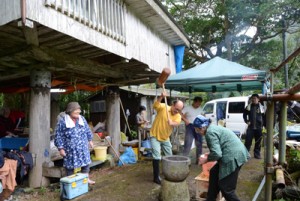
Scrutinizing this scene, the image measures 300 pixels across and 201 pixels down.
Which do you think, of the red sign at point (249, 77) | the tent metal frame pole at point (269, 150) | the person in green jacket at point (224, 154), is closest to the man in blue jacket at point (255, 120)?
the red sign at point (249, 77)

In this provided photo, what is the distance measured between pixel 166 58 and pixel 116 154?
3853mm

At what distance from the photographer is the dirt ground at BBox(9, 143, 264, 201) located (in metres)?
4.95

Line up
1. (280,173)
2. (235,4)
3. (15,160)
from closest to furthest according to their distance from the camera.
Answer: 1. (280,173)
2. (15,160)
3. (235,4)

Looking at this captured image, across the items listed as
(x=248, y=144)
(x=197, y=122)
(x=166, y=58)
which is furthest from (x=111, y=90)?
(x=197, y=122)

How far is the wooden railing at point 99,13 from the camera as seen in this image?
12.7ft

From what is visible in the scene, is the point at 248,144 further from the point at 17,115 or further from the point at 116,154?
the point at 17,115

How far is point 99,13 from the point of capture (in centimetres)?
473

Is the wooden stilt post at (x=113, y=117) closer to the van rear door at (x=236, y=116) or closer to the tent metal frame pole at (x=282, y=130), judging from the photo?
the tent metal frame pole at (x=282, y=130)

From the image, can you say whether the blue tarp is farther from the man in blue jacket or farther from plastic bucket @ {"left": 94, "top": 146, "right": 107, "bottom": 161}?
plastic bucket @ {"left": 94, "top": 146, "right": 107, "bottom": 161}

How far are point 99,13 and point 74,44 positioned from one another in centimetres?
77

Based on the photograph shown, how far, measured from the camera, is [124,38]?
555cm

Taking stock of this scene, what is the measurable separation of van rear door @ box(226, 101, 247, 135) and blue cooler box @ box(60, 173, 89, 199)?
363 inches

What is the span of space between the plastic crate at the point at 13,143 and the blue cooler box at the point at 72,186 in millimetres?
2514

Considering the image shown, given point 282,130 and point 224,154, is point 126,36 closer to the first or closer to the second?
point 224,154
